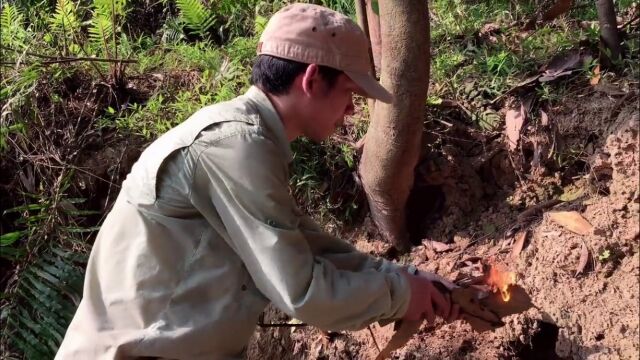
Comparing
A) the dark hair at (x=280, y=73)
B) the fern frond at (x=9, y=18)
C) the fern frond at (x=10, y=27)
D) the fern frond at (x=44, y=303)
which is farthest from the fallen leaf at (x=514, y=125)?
the fern frond at (x=9, y=18)

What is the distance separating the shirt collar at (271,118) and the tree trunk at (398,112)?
0.74 metres

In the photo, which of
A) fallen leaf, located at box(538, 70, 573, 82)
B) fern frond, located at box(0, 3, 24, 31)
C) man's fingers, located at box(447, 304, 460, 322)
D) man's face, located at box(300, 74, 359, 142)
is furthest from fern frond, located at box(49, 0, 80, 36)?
man's fingers, located at box(447, 304, 460, 322)

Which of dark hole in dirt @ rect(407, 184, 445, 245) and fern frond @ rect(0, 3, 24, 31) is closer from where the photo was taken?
dark hole in dirt @ rect(407, 184, 445, 245)

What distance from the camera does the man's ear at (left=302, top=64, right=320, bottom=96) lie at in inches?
74.3

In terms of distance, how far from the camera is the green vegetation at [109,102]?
3.17 meters

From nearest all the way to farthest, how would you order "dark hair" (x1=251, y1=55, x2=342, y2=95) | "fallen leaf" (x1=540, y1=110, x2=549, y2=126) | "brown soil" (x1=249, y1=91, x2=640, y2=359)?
"dark hair" (x1=251, y1=55, x2=342, y2=95) → "brown soil" (x1=249, y1=91, x2=640, y2=359) → "fallen leaf" (x1=540, y1=110, x2=549, y2=126)

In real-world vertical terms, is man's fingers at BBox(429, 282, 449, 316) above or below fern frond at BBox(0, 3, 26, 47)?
below

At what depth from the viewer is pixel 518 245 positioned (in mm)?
2600

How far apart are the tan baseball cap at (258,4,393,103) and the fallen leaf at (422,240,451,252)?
43.3 inches

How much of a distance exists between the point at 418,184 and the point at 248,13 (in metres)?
2.24

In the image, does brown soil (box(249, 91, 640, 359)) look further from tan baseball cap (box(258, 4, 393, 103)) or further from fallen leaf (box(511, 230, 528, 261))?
tan baseball cap (box(258, 4, 393, 103))

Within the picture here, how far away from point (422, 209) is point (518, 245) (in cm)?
59

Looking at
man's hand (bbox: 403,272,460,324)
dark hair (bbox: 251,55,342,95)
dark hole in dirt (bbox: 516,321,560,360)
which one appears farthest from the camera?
dark hole in dirt (bbox: 516,321,560,360)

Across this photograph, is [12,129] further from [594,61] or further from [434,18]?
[594,61]
